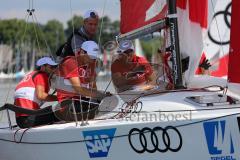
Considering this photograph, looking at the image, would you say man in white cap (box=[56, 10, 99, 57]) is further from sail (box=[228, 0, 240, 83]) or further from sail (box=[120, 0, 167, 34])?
sail (box=[228, 0, 240, 83])

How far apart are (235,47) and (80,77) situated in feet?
4.63

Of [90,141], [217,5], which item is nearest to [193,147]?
[90,141]

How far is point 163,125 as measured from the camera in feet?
16.3

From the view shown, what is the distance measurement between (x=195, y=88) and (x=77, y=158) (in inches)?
46.3

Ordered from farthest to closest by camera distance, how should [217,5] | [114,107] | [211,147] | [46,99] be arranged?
[217,5] → [46,99] → [114,107] → [211,147]

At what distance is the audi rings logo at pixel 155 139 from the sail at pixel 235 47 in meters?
0.71

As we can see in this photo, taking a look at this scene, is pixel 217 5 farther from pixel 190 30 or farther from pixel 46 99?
pixel 46 99

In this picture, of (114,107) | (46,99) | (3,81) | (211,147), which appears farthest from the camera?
(3,81)

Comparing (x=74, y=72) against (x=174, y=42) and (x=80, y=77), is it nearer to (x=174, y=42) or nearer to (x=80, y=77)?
(x=80, y=77)

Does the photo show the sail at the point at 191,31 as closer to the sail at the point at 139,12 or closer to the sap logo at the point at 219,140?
the sail at the point at 139,12

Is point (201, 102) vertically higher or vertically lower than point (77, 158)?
higher

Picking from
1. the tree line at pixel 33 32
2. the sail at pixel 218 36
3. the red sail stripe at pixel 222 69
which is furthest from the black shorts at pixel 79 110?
the tree line at pixel 33 32

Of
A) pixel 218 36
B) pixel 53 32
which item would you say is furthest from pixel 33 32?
pixel 218 36

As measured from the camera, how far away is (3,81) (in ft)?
121
